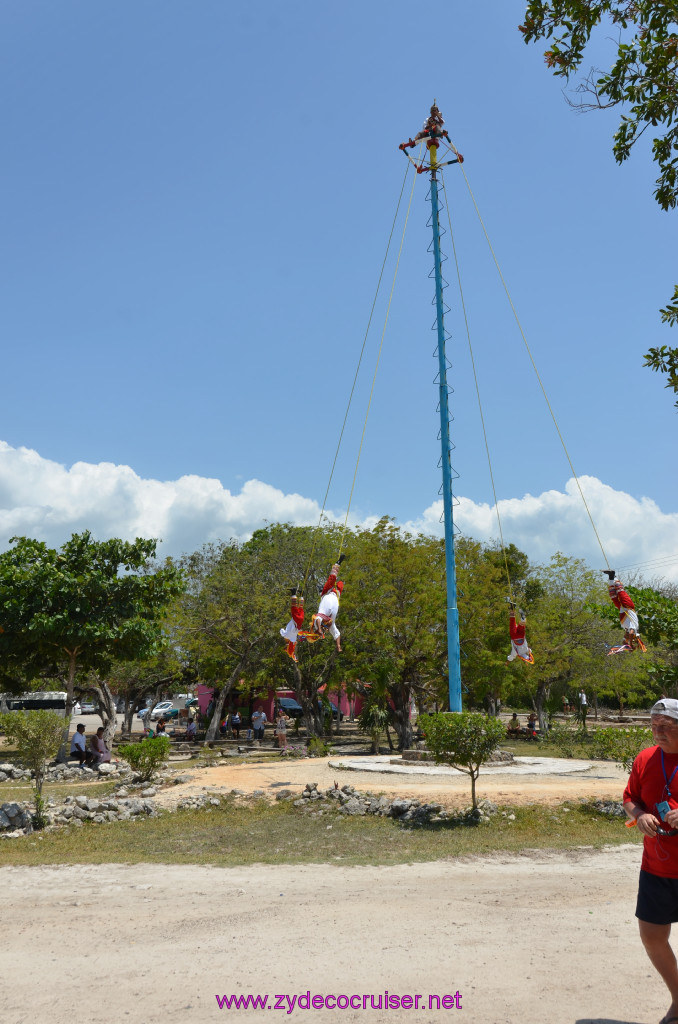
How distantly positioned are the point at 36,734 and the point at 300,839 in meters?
4.63

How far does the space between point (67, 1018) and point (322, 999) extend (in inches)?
62.5

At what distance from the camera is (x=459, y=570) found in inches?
1147

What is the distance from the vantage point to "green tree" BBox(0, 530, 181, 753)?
20.2 meters

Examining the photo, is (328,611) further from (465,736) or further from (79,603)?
(79,603)

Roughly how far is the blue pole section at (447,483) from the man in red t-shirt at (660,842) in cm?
1317


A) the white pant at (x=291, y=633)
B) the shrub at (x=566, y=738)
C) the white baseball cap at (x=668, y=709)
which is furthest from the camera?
the shrub at (x=566, y=738)

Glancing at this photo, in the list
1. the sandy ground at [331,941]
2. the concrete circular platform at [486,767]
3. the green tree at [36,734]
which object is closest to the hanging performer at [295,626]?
the green tree at [36,734]

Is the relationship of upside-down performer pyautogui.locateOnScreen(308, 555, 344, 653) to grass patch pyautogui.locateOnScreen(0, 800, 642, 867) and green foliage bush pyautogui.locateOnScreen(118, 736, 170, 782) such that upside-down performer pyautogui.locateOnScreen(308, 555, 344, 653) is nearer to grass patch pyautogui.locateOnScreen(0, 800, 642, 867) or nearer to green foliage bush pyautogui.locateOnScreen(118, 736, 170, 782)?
grass patch pyautogui.locateOnScreen(0, 800, 642, 867)

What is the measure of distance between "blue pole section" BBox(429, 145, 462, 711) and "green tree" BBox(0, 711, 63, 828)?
9.19 metres

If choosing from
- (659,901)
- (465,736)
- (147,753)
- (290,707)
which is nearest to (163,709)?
(290,707)

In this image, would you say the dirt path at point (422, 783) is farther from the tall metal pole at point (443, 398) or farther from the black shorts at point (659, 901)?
the black shorts at point (659, 901)

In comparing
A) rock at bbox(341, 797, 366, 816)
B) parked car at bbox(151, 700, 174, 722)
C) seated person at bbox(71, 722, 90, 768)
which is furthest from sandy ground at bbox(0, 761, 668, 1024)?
parked car at bbox(151, 700, 174, 722)

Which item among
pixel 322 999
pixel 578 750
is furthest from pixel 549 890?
pixel 578 750

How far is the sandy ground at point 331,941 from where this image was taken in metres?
4.53
